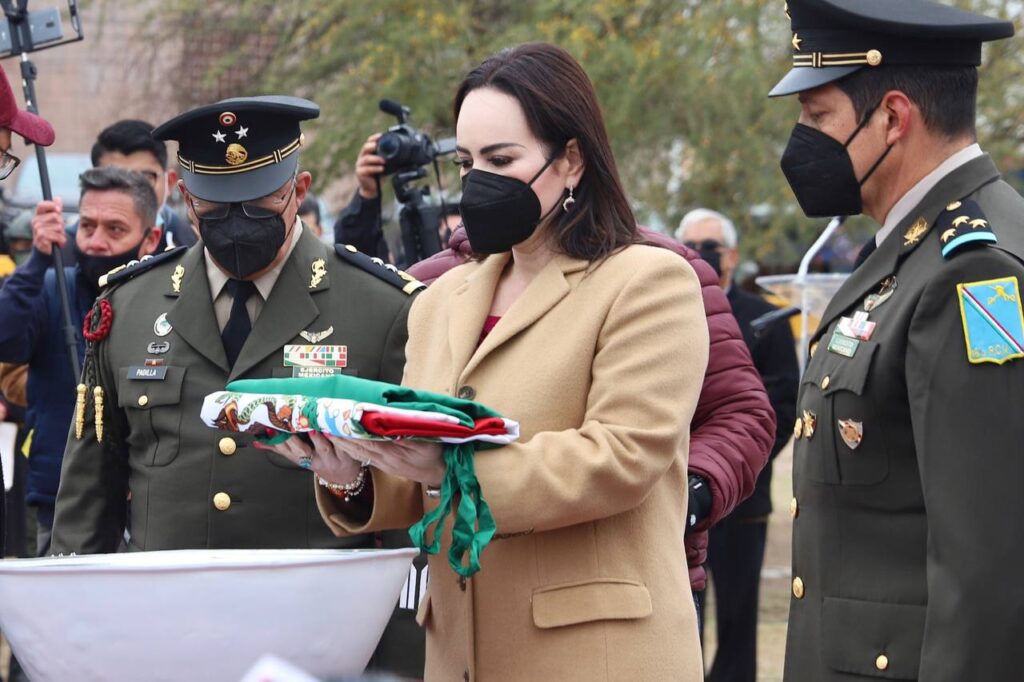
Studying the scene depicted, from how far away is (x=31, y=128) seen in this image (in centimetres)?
372

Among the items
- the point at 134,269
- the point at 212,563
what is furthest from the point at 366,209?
the point at 212,563

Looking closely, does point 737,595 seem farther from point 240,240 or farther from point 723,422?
point 240,240

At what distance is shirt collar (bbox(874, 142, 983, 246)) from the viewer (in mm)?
2873

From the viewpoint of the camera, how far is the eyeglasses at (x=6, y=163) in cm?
337

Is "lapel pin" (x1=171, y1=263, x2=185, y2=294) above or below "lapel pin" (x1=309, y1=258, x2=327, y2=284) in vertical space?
below

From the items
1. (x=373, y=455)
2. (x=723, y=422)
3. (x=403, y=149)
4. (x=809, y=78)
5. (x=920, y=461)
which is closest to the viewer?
(x=373, y=455)

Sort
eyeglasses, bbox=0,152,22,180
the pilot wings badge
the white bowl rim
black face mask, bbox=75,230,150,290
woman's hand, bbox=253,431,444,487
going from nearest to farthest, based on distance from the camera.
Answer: the white bowl rim, woman's hand, bbox=253,431,444,487, eyeglasses, bbox=0,152,22,180, the pilot wings badge, black face mask, bbox=75,230,150,290

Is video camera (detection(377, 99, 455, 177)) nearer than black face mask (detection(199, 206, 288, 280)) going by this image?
No

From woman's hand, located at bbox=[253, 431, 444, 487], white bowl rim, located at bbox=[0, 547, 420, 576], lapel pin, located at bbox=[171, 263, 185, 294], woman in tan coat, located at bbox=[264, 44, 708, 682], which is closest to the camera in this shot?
white bowl rim, located at bbox=[0, 547, 420, 576]

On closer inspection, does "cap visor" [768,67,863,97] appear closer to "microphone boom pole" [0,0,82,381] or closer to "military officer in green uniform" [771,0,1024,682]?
"military officer in green uniform" [771,0,1024,682]

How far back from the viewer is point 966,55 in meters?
2.88

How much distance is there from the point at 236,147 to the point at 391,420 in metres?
1.56

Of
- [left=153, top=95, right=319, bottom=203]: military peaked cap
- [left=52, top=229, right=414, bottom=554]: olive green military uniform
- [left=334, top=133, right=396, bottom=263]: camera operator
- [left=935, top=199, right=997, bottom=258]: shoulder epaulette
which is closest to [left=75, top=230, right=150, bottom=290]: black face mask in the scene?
[left=334, top=133, right=396, bottom=263]: camera operator

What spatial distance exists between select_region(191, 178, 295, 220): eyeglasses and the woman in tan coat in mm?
758
